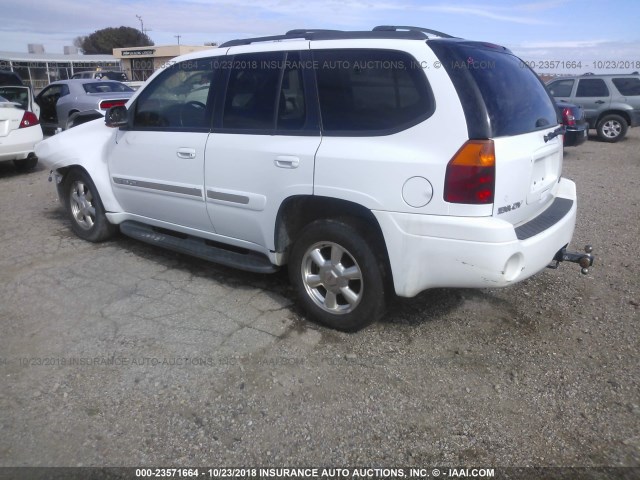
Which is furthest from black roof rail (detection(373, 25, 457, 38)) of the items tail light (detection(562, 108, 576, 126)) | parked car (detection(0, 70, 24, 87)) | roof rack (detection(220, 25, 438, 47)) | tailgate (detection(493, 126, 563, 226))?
parked car (detection(0, 70, 24, 87))

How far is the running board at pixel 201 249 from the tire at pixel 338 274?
34 cm

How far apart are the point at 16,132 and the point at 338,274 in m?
7.69

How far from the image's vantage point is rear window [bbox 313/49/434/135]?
10.2ft

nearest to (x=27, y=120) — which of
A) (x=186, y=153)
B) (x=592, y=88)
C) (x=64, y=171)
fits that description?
(x=64, y=171)

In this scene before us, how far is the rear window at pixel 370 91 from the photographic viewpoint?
312 cm

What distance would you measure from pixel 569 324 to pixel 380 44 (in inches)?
91.3

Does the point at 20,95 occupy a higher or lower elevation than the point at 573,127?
higher

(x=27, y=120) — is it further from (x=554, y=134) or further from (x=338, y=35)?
(x=554, y=134)

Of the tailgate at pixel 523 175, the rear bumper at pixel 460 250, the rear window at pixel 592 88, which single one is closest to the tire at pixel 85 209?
the rear bumper at pixel 460 250

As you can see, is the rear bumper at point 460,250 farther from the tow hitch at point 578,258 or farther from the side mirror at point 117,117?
the side mirror at point 117,117

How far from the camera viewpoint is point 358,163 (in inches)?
127

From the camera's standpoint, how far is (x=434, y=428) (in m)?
2.72

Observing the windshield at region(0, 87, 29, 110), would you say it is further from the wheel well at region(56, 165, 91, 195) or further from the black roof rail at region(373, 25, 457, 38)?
the black roof rail at region(373, 25, 457, 38)

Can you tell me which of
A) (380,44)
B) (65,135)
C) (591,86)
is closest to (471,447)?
(380,44)
